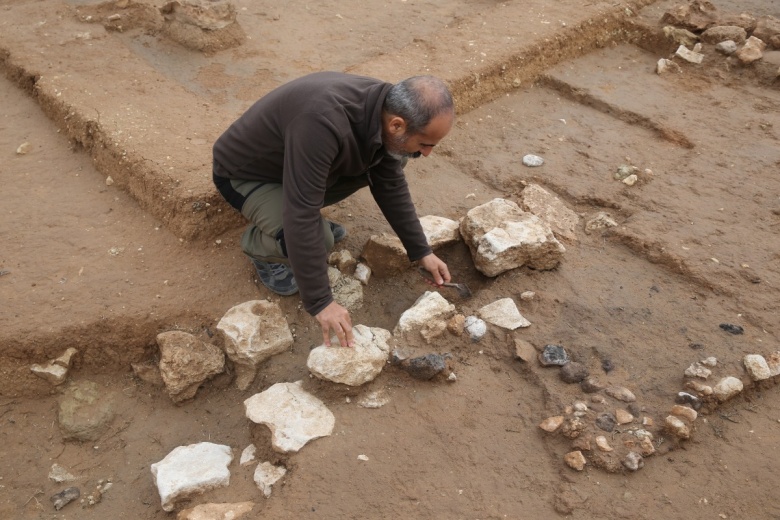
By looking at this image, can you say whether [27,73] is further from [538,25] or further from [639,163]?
[639,163]

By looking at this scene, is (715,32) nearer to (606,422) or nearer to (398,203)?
(398,203)

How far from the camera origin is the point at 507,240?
320 centimetres

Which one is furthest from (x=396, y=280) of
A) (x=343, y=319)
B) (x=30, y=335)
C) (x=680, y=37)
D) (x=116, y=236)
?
(x=680, y=37)

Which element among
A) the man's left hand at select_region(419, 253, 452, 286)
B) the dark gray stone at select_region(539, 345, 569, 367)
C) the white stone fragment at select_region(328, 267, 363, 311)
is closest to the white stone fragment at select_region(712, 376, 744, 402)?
the dark gray stone at select_region(539, 345, 569, 367)

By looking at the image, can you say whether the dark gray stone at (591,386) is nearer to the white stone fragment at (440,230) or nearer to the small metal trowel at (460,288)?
the small metal trowel at (460,288)

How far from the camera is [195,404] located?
3.04m

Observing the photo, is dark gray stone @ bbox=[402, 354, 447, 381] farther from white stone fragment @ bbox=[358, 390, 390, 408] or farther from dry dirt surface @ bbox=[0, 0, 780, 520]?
white stone fragment @ bbox=[358, 390, 390, 408]

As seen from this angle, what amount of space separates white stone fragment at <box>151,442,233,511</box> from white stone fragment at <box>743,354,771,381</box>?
7.16 feet

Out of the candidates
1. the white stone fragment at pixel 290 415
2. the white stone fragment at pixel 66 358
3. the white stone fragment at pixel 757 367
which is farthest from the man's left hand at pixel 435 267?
the white stone fragment at pixel 66 358

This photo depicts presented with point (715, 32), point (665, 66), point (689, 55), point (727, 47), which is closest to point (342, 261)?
point (665, 66)

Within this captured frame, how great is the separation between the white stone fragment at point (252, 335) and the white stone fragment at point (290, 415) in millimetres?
244

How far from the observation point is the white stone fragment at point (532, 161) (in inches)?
163

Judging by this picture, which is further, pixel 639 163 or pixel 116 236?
pixel 639 163

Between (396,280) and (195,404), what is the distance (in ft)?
3.72
